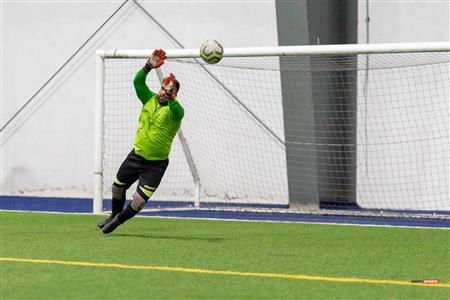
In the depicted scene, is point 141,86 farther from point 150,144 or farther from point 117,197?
point 117,197

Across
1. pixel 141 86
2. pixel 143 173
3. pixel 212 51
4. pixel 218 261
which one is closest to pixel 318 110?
pixel 212 51

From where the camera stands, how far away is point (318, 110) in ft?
48.0

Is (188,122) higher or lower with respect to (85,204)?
higher

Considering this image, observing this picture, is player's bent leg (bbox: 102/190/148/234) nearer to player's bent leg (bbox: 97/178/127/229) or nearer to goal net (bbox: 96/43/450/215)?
player's bent leg (bbox: 97/178/127/229)

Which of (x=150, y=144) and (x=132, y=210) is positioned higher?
(x=150, y=144)

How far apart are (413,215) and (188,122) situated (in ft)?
12.3

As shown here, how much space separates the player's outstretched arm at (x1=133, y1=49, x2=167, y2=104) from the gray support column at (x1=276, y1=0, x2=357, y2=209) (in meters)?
3.87

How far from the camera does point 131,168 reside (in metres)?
10.7

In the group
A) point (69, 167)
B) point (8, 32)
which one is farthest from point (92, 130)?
point (8, 32)

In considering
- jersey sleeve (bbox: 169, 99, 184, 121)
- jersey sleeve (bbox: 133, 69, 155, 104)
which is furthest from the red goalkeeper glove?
jersey sleeve (bbox: 169, 99, 184, 121)

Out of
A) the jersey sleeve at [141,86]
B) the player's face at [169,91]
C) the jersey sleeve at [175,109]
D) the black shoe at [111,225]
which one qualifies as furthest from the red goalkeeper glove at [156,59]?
the black shoe at [111,225]

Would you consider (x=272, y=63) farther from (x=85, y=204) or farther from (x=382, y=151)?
(x=85, y=204)

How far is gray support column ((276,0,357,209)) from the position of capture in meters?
14.4

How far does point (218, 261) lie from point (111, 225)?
225cm
